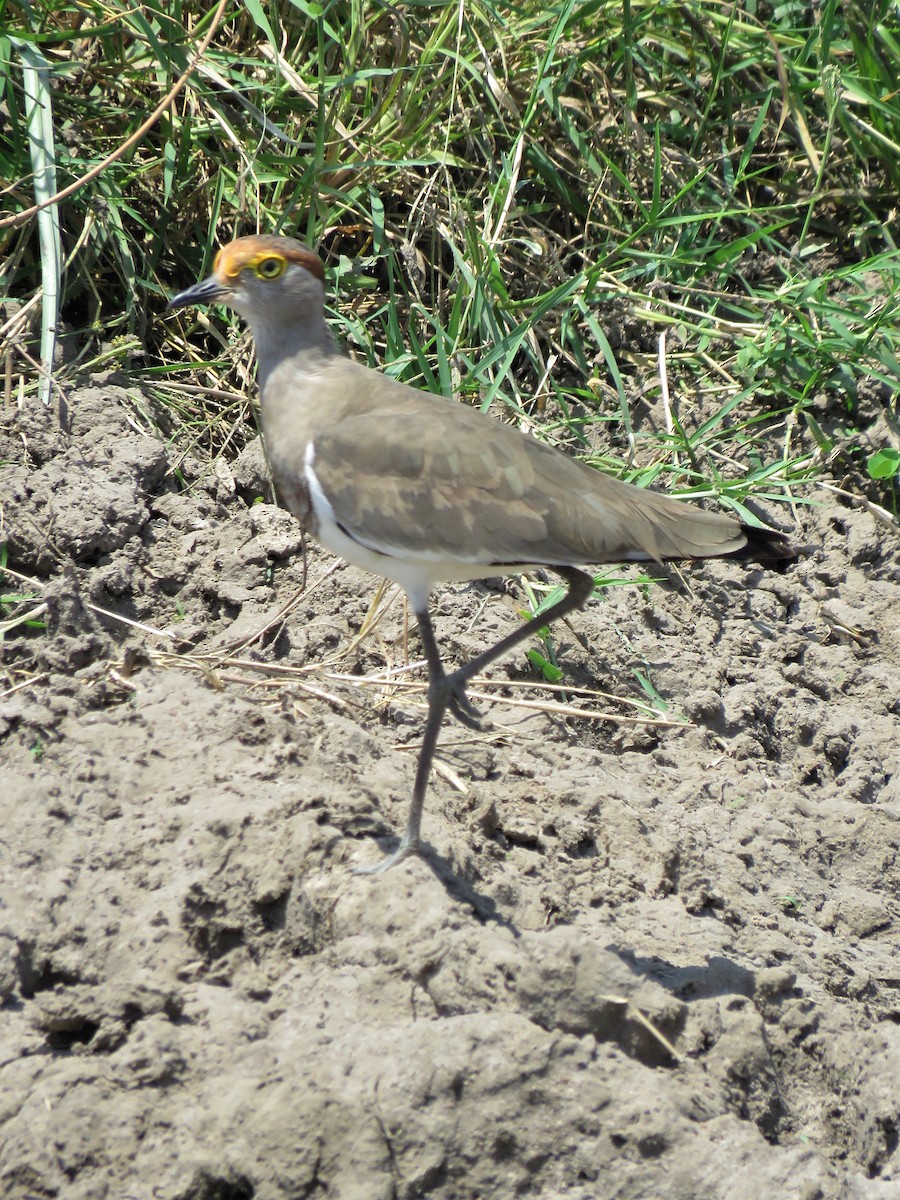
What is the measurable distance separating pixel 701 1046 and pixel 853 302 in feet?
10.9

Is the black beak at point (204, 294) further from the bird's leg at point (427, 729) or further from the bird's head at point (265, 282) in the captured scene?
the bird's leg at point (427, 729)

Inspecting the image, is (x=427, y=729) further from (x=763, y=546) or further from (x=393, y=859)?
(x=763, y=546)

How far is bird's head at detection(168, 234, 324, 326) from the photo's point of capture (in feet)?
11.8

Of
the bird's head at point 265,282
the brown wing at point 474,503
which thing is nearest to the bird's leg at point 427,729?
the brown wing at point 474,503

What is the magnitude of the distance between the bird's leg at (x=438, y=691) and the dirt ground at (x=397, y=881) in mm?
70

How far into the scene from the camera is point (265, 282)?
3598mm

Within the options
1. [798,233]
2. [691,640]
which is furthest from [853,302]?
[691,640]

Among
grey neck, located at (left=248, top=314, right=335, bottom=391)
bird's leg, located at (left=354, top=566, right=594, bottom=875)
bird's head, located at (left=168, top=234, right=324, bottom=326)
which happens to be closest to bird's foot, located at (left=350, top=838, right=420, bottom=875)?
bird's leg, located at (left=354, top=566, right=594, bottom=875)

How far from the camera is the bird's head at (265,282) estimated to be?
3582 millimetres

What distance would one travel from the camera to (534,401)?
5027 millimetres

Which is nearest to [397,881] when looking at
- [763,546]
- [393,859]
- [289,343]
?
[393,859]

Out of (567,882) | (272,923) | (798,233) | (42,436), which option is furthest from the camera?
(798,233)

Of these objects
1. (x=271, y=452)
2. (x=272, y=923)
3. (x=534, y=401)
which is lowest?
(x=272, y=923)

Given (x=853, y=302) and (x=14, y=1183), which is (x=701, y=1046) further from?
(x=853, y=302)
